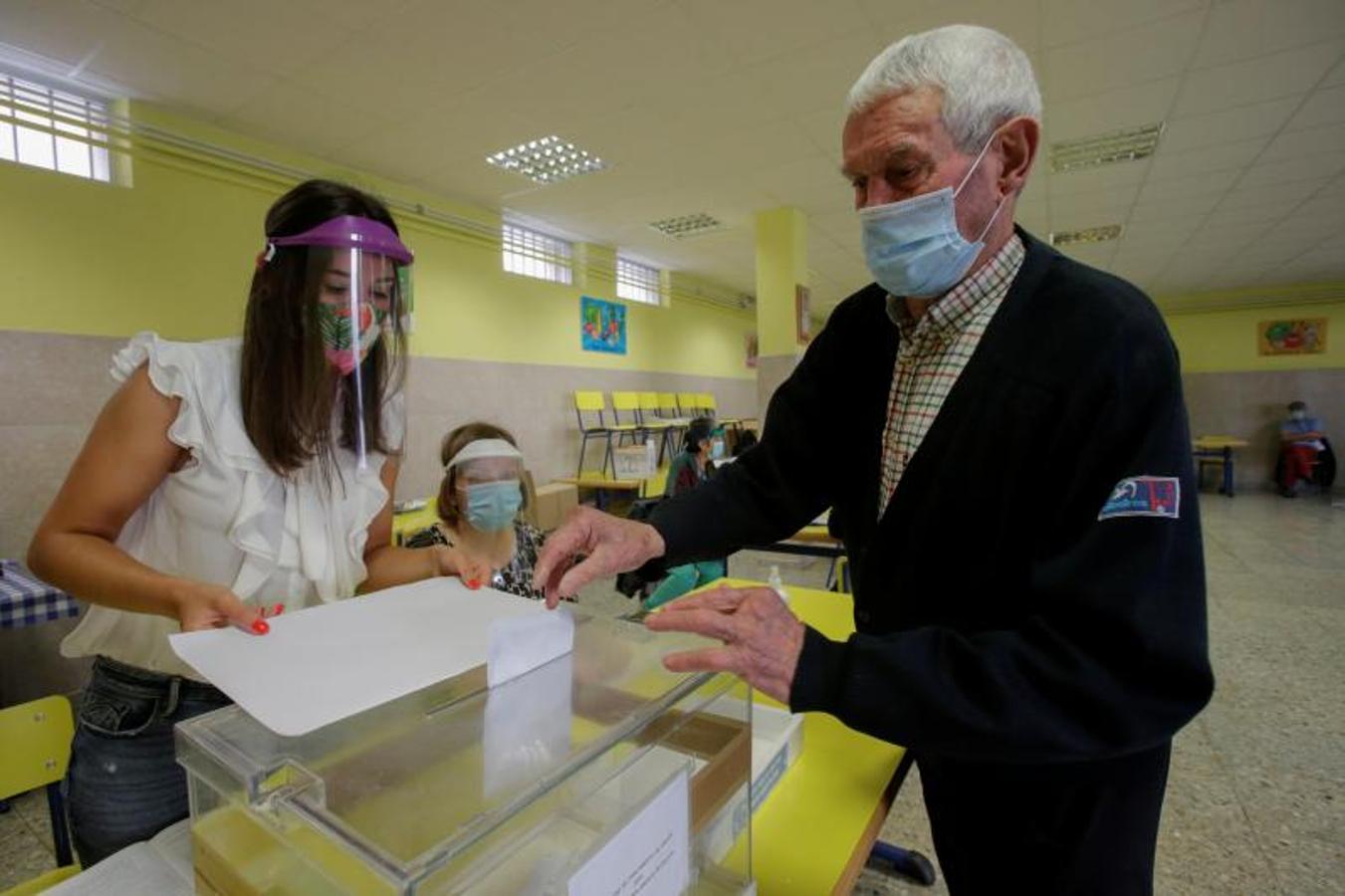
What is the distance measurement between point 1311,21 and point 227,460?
5.04 metres

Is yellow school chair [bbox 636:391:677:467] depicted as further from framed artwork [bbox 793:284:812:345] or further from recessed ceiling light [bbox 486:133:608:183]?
recessed ceiling light [bbox 486:133:608:183]

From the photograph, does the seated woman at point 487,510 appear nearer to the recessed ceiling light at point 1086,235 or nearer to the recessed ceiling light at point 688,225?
the recessed ceiling light at point 688,225

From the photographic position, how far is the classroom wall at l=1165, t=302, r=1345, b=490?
10414 mm

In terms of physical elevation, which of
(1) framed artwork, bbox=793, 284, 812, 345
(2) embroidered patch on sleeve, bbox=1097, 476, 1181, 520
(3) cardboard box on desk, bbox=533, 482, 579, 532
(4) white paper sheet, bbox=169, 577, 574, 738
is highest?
(1) framed artwork, bbox=793, 284, 812, 345

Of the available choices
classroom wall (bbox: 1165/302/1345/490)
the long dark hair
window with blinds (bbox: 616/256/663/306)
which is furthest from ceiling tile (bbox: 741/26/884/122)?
classroom wall (bbox: 1165/302/1345/490)

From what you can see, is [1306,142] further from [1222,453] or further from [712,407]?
[1222,453]

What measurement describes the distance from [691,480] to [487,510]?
7.63 feet

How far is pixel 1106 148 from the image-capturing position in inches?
189

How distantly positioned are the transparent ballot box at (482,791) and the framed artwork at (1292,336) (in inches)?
569

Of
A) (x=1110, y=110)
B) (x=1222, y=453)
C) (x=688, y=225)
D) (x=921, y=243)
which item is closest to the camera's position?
(x=921, y=243)

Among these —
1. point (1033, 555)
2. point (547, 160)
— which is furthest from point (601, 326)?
point (1033, 555)

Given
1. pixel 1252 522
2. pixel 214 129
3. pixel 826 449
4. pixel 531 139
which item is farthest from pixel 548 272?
pixel 1252 522

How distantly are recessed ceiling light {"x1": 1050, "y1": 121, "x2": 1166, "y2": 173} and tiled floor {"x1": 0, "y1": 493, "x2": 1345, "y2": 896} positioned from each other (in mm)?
3339

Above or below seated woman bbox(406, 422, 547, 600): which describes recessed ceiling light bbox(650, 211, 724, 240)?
above
